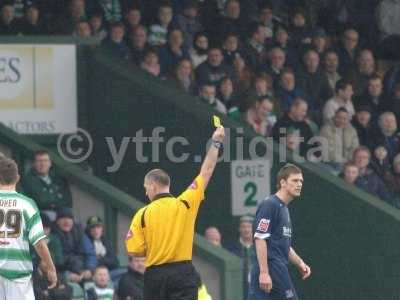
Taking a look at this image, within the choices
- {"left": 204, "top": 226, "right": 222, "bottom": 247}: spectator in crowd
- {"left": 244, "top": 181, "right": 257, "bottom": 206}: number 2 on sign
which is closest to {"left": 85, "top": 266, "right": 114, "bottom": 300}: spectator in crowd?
{"left": 244, "top": 181, "right": 257, "bottom": 206}: number 2 on sign

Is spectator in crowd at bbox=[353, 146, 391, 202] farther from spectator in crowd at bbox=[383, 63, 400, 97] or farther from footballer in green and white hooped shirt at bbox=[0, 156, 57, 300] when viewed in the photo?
footballer in green and white hooped shirt at bbox=[0, 156, 57, 300]

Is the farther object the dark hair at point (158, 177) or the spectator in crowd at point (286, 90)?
the spectator in crowd at point (286, 90)

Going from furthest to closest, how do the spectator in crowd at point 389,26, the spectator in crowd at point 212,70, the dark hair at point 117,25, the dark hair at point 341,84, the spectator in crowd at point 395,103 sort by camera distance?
the spectator in crowd at point 389,26 → the spectator in crowd at point 395,103 → the dark hair at point 341,84 → the spectator in crowd at point 212,70 → the dark hair at point 117,25

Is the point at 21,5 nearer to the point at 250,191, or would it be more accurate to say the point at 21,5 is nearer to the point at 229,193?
the point at 229,193

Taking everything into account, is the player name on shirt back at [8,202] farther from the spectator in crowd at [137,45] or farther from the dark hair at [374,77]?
the dark hair at [374,77]

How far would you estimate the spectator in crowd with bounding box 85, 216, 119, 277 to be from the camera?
17.2 meters

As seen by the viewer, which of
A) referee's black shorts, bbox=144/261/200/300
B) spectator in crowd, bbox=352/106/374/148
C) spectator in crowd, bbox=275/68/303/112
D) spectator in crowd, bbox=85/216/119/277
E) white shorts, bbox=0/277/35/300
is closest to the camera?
white shorts, bbox=0/277/35/300

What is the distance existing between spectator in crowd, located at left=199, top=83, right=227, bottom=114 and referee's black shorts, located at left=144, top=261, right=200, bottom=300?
7071 mm

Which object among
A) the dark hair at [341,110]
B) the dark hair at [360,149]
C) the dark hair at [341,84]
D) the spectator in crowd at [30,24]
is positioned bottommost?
the dark hair at [360,149]

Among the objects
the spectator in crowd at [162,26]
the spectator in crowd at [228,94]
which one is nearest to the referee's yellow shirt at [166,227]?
the spectator in crowd at [228,94]

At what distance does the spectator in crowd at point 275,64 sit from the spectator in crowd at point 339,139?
1.05 m

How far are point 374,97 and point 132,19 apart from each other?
3.48m

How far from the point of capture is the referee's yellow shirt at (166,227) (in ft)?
41.5

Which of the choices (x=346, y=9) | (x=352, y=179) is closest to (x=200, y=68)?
(x=352, y=179)
